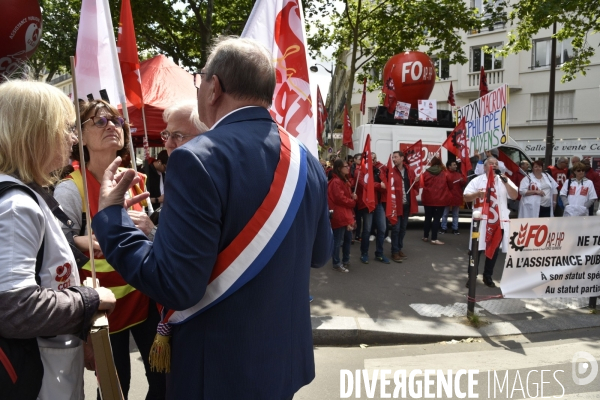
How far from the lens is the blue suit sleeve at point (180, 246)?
1.43m

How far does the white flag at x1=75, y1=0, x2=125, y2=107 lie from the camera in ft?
10.1

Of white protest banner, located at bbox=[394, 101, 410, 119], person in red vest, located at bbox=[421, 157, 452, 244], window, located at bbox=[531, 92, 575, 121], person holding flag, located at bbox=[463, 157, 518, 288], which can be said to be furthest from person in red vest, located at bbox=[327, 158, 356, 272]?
window, located at bbox=[531, 92, 575, 121]

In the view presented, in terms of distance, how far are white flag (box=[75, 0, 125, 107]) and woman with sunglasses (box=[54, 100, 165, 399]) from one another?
54 centimetres

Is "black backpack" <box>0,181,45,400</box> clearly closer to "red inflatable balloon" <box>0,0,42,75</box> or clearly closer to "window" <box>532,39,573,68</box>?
"red inflatable balloon" <box>0,0,42,75</box>

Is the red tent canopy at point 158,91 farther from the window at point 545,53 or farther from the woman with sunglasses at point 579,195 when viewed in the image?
the window at point 545,53

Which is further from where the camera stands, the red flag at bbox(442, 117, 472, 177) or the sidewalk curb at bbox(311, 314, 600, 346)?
the red flag at bbox(442, 117, 472, 177)

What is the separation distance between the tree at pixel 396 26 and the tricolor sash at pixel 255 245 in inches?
604

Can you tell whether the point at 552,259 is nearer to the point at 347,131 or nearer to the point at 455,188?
the point at 455,188

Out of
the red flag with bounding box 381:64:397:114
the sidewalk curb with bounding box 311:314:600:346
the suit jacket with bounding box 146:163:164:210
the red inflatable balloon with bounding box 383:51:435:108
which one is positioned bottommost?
the sidewalk curb with bounding box 311:314:600:346

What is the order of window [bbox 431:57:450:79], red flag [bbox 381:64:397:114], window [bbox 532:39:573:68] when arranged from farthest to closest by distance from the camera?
window [bbox 431:57:450:79]
window [bbox 532:39:573:68]
red flag [bbox 381:64:397:114]

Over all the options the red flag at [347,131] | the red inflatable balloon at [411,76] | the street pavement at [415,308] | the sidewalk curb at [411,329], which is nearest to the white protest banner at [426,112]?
the red flag at [347,131]

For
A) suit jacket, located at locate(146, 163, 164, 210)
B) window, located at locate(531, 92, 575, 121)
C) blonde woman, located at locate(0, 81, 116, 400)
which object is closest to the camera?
blonde woman, located at locate(0, 81, 116, 400)

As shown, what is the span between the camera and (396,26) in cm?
1805

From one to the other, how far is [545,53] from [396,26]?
47.8 feet
